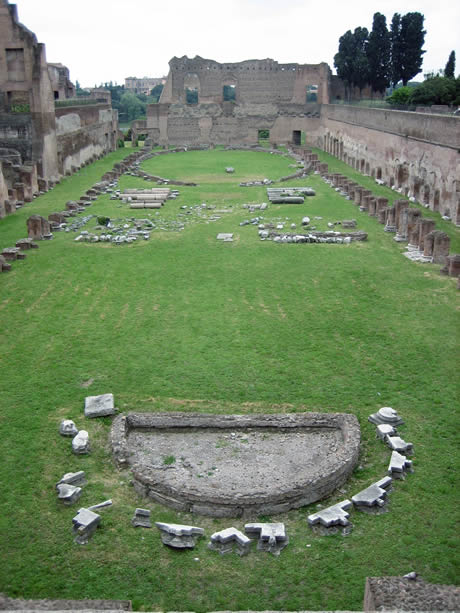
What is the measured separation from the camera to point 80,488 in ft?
21.0

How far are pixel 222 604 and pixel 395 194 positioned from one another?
20409mm

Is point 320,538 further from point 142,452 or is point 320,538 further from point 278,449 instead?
point 142,452

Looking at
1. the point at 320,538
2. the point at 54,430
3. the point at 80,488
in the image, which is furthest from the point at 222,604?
the point at 54,430

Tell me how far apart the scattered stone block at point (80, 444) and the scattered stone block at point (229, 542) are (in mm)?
2126

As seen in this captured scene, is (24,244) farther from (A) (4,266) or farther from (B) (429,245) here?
(B) (429,245)

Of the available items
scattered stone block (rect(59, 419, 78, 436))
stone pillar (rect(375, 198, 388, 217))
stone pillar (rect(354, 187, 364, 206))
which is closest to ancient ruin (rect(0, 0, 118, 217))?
stone pillar (rect(354, 187, 364, 206))

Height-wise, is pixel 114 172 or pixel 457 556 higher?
pixel 114 172

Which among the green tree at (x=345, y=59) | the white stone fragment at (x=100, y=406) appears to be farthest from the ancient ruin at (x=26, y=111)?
the green tree at (x=345, y=59)

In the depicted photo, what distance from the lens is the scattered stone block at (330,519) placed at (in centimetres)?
582

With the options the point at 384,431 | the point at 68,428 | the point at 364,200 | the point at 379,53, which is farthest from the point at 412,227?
the point at 379,53

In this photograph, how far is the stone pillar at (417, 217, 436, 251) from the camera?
15023mm

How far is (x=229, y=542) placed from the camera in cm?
562

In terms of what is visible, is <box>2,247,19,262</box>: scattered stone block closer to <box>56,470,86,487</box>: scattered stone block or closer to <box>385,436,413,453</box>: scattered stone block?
<box>56,470,86,487</box>: scattered stone block

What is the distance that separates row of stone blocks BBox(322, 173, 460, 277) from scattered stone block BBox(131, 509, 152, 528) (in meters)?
9.64
